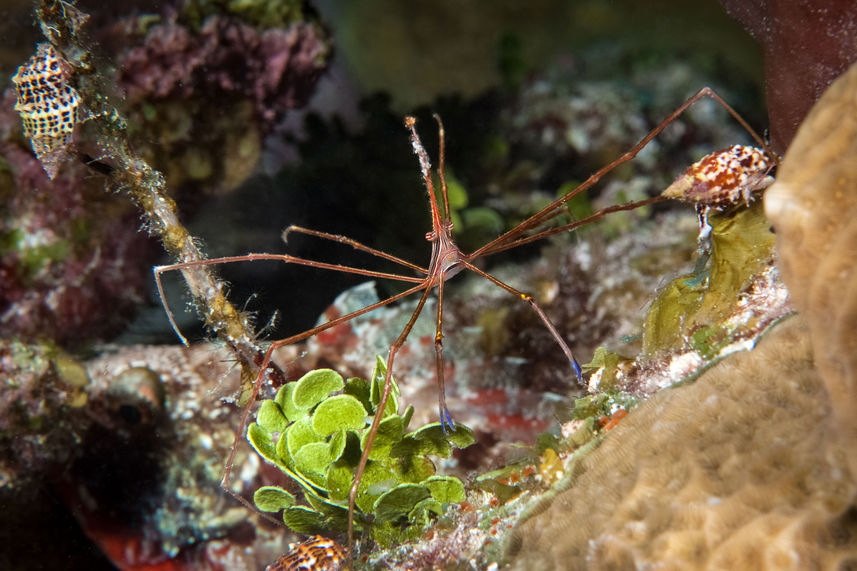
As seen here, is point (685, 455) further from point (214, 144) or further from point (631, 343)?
point (214, 144)

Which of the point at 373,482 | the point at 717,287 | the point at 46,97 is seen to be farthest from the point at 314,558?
the point at 46,97

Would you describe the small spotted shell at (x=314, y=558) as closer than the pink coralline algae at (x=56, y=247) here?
Yes

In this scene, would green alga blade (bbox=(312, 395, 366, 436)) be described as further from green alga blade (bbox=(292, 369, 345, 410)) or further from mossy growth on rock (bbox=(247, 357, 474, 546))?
green alga blade (bbox=(292, 369, 345, 410))

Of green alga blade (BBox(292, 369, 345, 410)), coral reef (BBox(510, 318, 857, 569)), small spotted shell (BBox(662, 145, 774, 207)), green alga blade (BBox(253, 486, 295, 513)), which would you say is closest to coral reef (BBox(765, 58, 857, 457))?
coral reef (BBox(510, 318, 857, 569))

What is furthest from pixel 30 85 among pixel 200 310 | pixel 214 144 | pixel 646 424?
pixel 646 424

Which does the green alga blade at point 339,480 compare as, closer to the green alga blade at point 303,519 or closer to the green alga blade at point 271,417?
the green alga blade at point 303,519

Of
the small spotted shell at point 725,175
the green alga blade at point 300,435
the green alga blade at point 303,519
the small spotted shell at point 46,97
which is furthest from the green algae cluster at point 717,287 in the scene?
the small spotted shell at point 46,97
